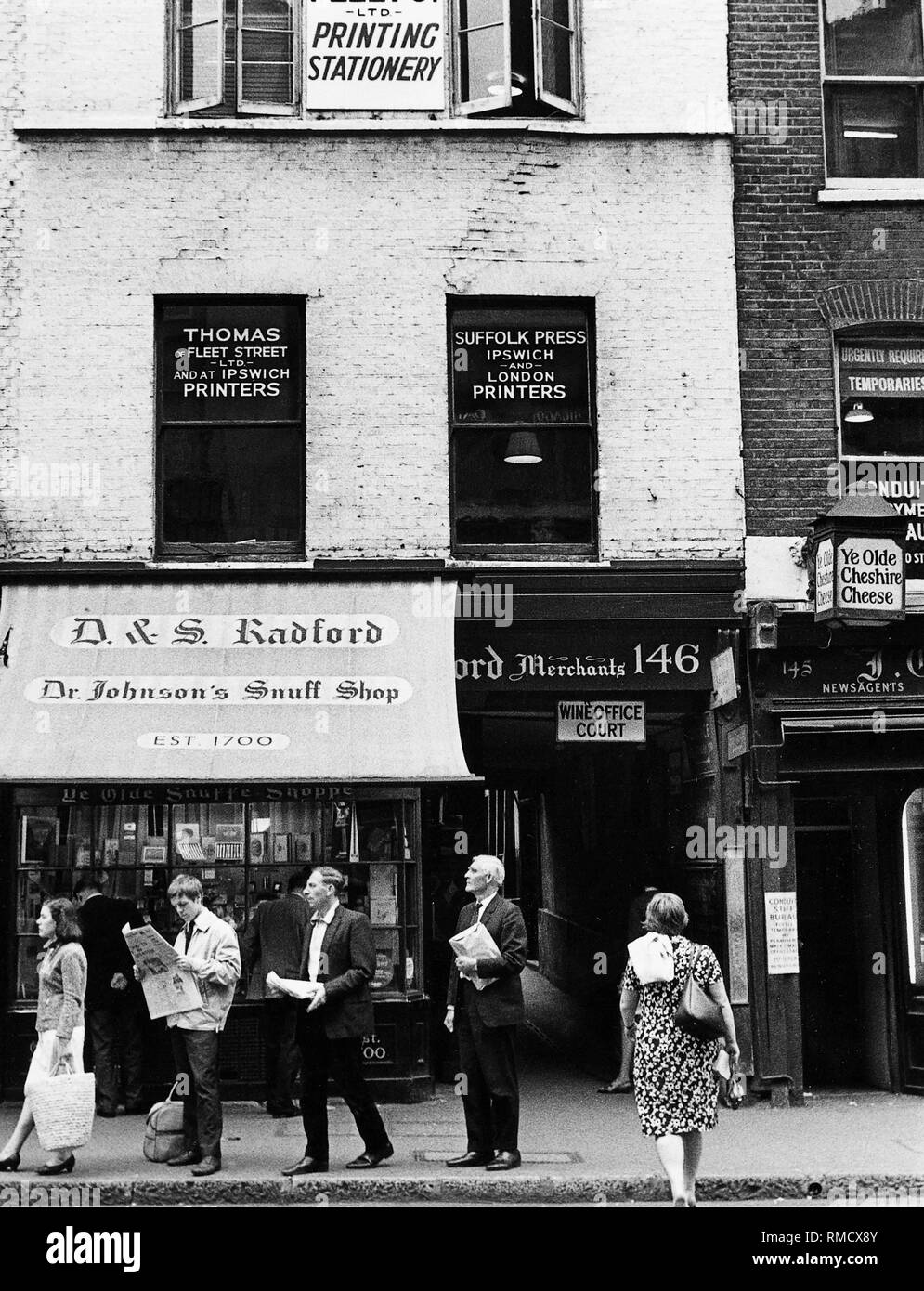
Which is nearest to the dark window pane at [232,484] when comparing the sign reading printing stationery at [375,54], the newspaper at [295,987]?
the sign reading printing stationery at [375,54]

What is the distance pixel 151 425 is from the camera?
41.9 ft

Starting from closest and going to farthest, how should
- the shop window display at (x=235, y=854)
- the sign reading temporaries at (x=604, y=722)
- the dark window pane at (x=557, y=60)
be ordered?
the shop window display at (x=235, y=854) → the sign reading temporaries at (x=604, y=722) → the dark window pane at (x=557, y=60)

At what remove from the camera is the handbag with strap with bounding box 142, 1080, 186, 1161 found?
31.7 ft

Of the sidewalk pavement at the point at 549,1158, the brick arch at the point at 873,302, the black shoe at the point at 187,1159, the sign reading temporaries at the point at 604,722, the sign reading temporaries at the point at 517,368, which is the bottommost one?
the sidewalk pavement at the point at 549,1158

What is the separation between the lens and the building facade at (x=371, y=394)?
1242cm

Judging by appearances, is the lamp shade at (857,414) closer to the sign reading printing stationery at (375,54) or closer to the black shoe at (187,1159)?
the sign reading printing stationery at (375,54)

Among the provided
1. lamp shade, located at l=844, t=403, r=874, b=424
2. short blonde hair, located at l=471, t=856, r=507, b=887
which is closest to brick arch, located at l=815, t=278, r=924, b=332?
lamp shade, located at l=844, t=403, r=874, b=424

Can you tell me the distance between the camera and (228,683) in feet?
39.1

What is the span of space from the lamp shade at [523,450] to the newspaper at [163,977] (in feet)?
18.2

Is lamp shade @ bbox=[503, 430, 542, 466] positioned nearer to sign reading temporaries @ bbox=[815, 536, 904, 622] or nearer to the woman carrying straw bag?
sign reading temporaries @ bbox=[815, 536, 904, 622]

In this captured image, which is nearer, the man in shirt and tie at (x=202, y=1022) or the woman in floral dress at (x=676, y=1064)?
the woman in floral dress at (x=676, y=1064)

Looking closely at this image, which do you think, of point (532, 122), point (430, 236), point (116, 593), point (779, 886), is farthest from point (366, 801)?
point (532, 122)

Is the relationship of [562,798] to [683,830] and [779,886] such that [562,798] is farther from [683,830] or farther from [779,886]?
[779,886]

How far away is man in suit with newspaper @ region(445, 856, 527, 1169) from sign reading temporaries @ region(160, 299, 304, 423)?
518 cm
